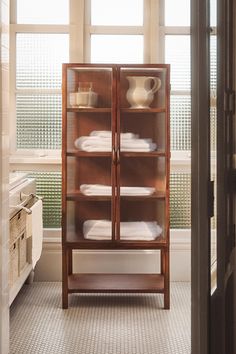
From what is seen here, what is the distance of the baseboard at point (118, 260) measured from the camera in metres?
4.73

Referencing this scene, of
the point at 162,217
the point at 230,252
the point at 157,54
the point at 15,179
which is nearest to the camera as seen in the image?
the point at 230,252

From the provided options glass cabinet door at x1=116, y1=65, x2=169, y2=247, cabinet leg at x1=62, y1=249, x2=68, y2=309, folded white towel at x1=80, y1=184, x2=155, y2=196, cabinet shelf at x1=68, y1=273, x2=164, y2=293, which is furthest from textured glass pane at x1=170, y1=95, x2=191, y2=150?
cabinet leg at x1=62, y1=249, x2=68, y2=309

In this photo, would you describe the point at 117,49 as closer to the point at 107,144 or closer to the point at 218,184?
the point at 107,144

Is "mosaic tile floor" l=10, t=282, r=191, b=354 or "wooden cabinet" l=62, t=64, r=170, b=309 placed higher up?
"wooden cabinet" l=62, t=64, r=170, b=309

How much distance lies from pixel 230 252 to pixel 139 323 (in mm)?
1843

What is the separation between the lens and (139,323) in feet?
12.4

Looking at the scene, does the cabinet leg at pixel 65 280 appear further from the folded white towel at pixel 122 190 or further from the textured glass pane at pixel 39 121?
the textured glass pane at pixel 39 121

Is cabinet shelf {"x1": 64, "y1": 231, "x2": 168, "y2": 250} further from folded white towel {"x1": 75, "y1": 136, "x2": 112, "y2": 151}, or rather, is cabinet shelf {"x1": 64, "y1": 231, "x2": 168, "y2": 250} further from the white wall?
the white wall

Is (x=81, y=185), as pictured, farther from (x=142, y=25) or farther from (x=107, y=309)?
(x=142, y=25)

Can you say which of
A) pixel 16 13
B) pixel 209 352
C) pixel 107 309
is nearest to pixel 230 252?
pixel 209 352

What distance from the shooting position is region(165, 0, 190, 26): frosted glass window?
15.7 ft

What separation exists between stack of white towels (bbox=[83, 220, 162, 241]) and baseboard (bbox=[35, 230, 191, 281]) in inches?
19.0

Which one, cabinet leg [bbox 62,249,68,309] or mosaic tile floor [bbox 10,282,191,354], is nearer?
mosaic tile floor [bbox 10,282,191,354]

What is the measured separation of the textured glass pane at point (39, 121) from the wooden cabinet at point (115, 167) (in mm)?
393
